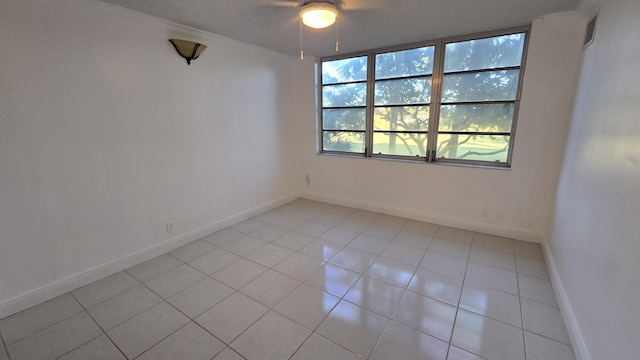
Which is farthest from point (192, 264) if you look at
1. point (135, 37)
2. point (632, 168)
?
point (632, 168)

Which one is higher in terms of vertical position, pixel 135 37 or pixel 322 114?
pixel 135 37

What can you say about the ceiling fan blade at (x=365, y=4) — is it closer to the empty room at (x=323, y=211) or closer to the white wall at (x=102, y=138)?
the empty room at (x=323, y=211)

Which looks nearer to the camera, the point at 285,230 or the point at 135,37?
the point at 135,37

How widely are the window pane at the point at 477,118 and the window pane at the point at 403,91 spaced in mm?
323

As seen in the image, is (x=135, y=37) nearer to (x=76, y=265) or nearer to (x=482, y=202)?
(x=76, y=265)

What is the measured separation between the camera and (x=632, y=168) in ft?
4.24

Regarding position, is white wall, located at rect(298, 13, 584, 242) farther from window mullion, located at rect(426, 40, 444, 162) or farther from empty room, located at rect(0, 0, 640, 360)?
window mullion, located at rect(426, 40, 444, 162)

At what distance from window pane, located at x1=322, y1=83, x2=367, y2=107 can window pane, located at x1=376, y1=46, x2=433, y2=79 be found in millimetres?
332

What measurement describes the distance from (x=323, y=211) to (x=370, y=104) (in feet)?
5.78

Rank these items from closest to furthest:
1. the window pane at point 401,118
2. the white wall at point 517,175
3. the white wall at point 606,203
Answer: the white wall at point 606,203 → the white wall at point 517,175 → the window pane at point 401,118

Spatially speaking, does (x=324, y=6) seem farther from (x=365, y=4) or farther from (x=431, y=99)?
(x=431, y=99)

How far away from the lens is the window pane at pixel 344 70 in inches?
153

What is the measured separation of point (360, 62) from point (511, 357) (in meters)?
3.69

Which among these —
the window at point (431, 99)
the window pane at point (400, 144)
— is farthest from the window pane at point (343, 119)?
the window pane at point (400, 144)
